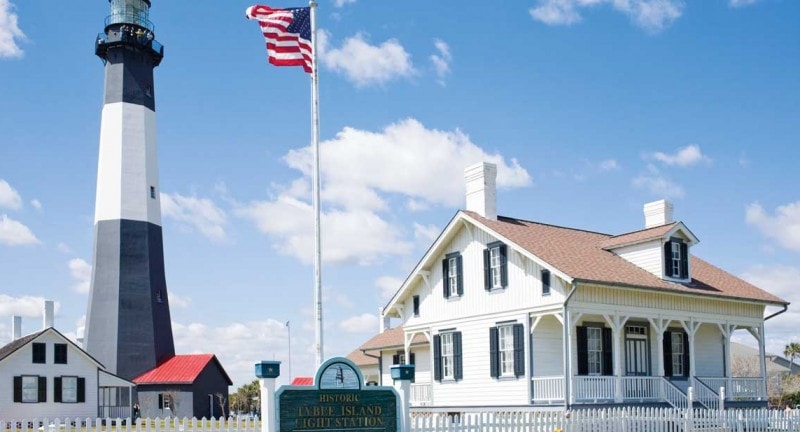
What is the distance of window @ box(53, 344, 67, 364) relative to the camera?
41.6m

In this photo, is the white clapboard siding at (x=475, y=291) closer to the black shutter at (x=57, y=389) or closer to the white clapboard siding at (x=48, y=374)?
the white clapboard siding at (x=48, y=374)

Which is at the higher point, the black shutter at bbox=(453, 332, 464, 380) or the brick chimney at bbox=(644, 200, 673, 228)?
the brick chimney at bbox=(644, 200, 673, 228)

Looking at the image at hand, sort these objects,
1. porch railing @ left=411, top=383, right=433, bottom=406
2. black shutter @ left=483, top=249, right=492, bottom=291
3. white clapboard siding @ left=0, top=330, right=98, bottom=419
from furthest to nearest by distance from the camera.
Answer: white clapboard siding @ left=0, top=330, right=98, bottom=419 → porch railing @ left=411, top=383, right=433, bottom=406 → black shutter @ left=483, top=249, right=492, bottom=291

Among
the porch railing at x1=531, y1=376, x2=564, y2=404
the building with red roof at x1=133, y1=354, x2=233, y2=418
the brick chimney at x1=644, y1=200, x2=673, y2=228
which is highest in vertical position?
the brick chimney at x1=644, y1=200, x2=673, y2=228

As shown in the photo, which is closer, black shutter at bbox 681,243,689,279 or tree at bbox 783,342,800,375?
black shutter at bbox 681,243,689,279

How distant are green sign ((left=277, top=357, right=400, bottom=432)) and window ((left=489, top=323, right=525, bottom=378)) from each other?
11.1 m

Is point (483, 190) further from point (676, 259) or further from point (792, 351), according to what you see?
point (792, 351)

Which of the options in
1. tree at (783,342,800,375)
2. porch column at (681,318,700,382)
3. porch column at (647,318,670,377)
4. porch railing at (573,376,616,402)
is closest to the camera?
porch railing at (573,376,616,402)

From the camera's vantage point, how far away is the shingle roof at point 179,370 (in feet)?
142

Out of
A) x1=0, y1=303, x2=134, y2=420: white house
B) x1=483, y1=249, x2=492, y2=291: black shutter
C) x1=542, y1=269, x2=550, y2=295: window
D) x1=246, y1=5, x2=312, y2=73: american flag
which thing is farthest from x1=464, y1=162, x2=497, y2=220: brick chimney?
x1=0, y1=303, x2=134, y2=420: white house

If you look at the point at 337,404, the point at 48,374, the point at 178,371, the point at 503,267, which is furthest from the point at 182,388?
the point at 337,404

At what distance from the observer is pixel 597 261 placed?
91.8 ft

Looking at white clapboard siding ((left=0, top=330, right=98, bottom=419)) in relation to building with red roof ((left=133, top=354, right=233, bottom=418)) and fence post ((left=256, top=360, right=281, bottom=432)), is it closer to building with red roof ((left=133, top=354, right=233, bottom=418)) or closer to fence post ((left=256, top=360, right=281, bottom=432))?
building with red roof ((left=133, top=354, right=233, bottom=418))

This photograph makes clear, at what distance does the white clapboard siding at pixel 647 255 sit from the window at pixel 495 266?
4.37 m
